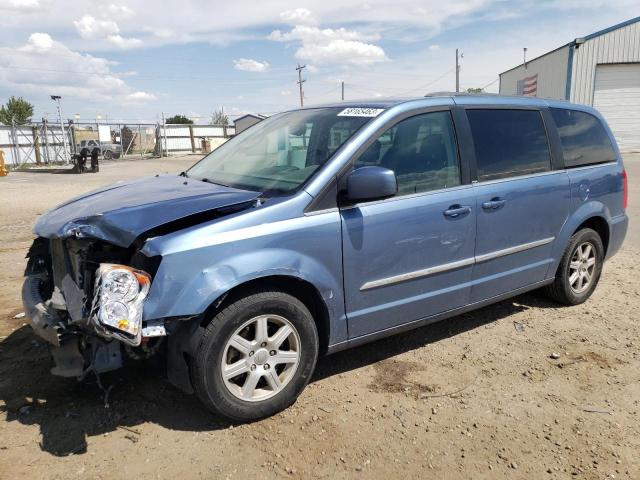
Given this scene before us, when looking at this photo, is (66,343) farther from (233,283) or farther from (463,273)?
(463,273)

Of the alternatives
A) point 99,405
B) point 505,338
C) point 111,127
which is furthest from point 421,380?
point 111,127

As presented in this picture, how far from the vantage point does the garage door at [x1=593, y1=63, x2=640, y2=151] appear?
25266 mm

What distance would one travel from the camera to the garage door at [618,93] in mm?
25266

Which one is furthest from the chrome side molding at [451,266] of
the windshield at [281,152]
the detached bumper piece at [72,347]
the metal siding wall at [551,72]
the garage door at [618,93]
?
the garage door at [618,93]

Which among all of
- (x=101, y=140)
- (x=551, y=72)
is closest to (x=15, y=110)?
(x=101, y=140)

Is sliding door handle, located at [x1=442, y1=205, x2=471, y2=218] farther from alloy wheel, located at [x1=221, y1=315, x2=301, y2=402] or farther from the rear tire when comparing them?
the rear tire

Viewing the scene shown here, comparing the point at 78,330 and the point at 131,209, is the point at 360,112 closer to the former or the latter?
the point at 131,209

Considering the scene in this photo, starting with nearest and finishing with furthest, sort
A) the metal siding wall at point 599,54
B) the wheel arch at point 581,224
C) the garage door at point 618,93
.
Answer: the wheel arch at point 581,224
the metal siding wall at point 599,54
the garage door at point 618,93

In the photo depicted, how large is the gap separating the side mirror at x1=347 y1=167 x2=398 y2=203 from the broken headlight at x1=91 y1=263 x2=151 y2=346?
1.25 metres

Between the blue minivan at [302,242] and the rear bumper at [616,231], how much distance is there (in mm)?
722

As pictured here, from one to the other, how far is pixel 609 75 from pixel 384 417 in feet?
90.6

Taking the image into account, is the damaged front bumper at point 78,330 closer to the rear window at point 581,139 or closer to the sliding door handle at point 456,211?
the sliding door handle at point 456,211

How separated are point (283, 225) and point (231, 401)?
1030mm

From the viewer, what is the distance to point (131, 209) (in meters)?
2.98
